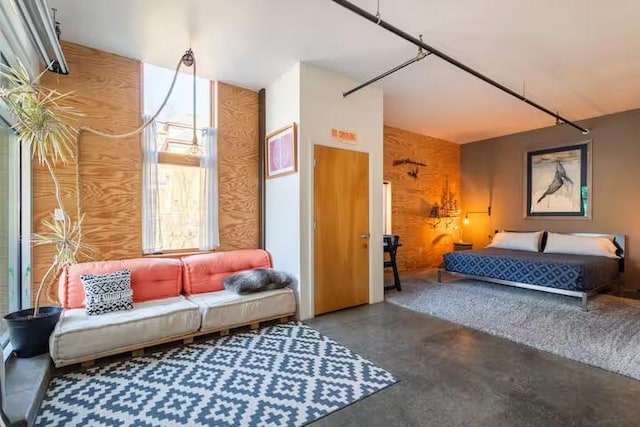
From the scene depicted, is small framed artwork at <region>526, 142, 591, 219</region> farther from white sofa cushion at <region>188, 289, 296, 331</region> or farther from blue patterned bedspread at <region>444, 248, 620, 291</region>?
white sofa cushion at <region>188, 289, 296, 331</region>

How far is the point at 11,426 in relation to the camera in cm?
166

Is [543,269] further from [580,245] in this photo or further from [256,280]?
[256,280]

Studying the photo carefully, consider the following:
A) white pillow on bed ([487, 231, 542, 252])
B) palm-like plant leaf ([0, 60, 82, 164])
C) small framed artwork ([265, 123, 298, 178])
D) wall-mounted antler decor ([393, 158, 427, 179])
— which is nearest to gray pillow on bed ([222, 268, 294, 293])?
small framed artwork ([265, 123, 298, 178])

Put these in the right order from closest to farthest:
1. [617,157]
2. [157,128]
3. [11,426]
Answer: [11,426] → [157,128] → [617,157]

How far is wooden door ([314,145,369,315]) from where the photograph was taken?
3771 mm

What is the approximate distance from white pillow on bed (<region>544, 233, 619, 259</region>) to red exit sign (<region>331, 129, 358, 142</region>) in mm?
4094

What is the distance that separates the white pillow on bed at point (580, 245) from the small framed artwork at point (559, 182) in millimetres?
696

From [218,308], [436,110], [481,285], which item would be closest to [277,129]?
[218,308]

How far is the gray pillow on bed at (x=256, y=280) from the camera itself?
133 inches

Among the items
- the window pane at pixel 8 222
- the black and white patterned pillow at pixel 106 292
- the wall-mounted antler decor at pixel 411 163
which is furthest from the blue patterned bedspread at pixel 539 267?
the window pane at pixel 8 222

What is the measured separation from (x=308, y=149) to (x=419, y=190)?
3.77m

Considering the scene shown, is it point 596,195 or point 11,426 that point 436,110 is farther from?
point 11,426

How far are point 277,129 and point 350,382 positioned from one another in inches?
118

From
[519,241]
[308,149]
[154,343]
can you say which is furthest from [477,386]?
[519,241]
